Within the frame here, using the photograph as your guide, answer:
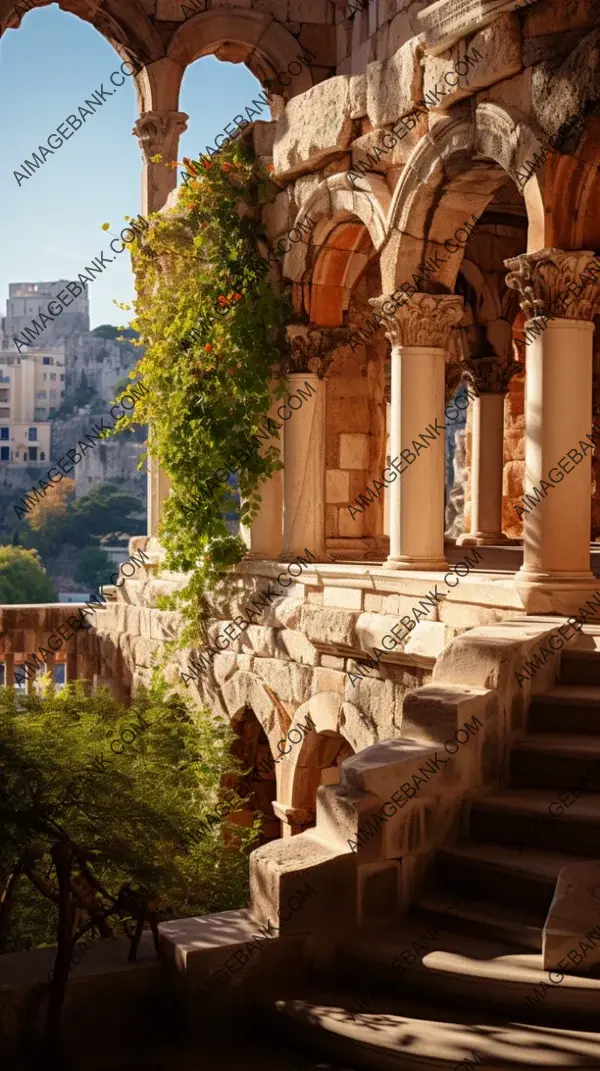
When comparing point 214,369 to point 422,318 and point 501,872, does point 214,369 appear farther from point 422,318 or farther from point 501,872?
point 501,872

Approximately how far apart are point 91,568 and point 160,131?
5530cm

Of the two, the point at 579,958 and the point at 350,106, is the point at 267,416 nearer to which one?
the point at 350,106

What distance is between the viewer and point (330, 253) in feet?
36.8

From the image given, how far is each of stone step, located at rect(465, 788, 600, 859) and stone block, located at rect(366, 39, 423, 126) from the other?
17.0 ft

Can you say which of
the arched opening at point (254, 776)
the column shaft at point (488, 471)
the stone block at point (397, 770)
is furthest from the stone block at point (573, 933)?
the column shaft at point (488, 471)

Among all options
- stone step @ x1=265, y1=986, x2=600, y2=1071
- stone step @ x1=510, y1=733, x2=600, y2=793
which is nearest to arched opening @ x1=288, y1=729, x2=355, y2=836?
stone step @ x1=510, y1=733, x2=600, y2=793

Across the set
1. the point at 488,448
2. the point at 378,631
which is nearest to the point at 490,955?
the point at 378,631

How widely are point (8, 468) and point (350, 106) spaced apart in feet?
240

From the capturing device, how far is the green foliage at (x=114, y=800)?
6438mm

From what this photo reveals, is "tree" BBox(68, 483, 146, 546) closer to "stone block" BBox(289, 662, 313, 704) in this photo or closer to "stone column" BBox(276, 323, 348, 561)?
"stone column" BBox(276, 323, 348, 561)

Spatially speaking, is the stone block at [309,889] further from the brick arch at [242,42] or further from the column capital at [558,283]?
the brick arch at [242,42]

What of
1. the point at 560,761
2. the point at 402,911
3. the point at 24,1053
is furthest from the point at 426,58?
the point at 24,1053

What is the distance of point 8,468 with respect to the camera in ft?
267

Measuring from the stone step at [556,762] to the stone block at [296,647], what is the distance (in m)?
3.68
